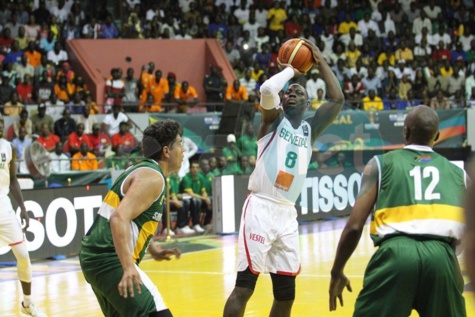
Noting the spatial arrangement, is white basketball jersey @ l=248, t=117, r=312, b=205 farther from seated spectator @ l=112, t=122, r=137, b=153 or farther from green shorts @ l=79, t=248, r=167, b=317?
seated spectator @ l=112, t=122, r=137, b=153

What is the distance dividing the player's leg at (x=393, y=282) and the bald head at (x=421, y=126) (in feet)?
2.06

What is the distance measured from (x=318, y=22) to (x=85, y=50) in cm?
805

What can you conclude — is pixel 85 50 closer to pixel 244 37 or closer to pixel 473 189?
pixel 244 37

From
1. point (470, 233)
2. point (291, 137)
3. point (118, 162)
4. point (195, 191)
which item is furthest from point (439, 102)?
point (470, 233)

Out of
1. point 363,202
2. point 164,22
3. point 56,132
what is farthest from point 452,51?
point 363,202

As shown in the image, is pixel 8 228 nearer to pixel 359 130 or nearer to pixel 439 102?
pixel 359 130

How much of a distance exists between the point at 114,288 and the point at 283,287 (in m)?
1.99

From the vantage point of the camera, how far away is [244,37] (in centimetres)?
2594

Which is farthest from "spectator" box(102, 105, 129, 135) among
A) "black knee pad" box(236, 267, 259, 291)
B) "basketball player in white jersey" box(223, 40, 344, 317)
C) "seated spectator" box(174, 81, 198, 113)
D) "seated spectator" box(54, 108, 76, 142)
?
"black knee pad" box(236, 267, 259, 291)

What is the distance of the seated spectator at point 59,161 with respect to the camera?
17.1 m

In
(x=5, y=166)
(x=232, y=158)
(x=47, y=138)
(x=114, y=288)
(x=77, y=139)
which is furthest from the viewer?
(x=77, y=139)

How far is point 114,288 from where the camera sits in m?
5.49

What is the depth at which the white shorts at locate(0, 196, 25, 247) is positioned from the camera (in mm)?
9594

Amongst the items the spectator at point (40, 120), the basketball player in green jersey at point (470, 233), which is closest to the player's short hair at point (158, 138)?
the basketball player in green jersey at point (470, 233)
